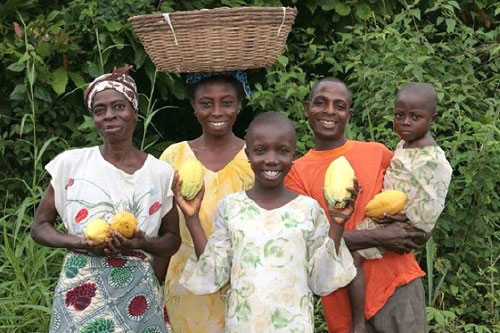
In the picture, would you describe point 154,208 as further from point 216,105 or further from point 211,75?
point 211,75

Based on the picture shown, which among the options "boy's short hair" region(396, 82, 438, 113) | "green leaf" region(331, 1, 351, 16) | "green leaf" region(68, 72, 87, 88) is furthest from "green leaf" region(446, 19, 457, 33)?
"green leaf" region(68, 72, 87, 88)

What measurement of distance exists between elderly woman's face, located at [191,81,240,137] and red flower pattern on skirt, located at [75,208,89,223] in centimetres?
67

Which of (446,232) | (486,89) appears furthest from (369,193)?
(486,89)

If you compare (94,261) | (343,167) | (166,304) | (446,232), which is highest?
(343,167)

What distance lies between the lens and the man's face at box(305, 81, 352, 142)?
3.77 meters

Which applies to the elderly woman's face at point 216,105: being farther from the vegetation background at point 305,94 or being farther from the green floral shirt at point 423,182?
the vegetation background at point 305,94

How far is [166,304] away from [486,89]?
321cm

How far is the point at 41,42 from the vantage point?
5.96 m

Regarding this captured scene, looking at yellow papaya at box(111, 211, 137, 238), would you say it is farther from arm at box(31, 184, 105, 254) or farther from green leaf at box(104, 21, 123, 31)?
green leaf at box(104, 21, 123, 31)

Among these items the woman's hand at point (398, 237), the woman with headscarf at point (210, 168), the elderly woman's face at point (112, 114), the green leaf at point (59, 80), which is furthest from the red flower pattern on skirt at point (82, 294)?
the green leaf at point (59, 80)

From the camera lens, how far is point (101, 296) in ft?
11.5

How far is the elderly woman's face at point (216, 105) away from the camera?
3.84 metres

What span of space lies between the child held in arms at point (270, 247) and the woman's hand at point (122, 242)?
0.69 feet

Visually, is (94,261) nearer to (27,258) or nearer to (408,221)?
(408,221)
